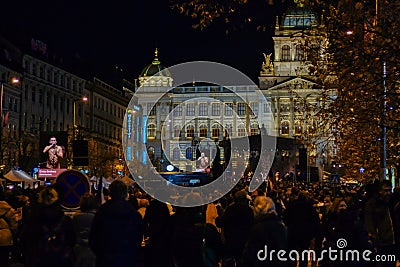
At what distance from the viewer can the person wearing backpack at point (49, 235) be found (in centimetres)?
980

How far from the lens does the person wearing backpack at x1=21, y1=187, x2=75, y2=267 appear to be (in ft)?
32.1

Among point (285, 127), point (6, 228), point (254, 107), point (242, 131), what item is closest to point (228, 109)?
point (242, 131)

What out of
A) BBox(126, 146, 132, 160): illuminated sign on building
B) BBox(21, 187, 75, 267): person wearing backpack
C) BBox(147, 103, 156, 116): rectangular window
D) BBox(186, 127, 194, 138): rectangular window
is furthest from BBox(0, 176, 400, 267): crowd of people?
BBox(186, 127, 194, 138): rectangular window

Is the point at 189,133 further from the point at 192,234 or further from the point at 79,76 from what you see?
the point at 192,234

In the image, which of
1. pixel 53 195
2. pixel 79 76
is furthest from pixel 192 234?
pixel 79 76

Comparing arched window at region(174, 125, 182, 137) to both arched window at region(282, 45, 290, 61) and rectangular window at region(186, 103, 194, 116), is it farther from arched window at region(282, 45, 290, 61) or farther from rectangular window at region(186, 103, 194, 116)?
arched window at region(282, 45, 290, 61)

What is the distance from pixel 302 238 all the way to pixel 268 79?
125 metres

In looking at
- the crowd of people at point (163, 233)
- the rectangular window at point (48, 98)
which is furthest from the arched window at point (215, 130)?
the crowd of people at point (163, 233)

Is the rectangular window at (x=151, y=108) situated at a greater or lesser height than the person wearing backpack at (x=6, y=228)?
greater

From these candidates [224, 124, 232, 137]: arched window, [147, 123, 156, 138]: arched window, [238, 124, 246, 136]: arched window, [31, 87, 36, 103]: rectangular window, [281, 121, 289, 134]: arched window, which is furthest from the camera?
[147, 123, 156, 138]: arched window

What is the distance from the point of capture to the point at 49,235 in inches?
389

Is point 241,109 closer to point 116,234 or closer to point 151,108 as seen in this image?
point 151,108

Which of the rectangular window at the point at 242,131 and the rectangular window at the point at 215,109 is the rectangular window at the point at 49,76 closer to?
the rectangular window at the point at 242,131

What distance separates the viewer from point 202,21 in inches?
527
